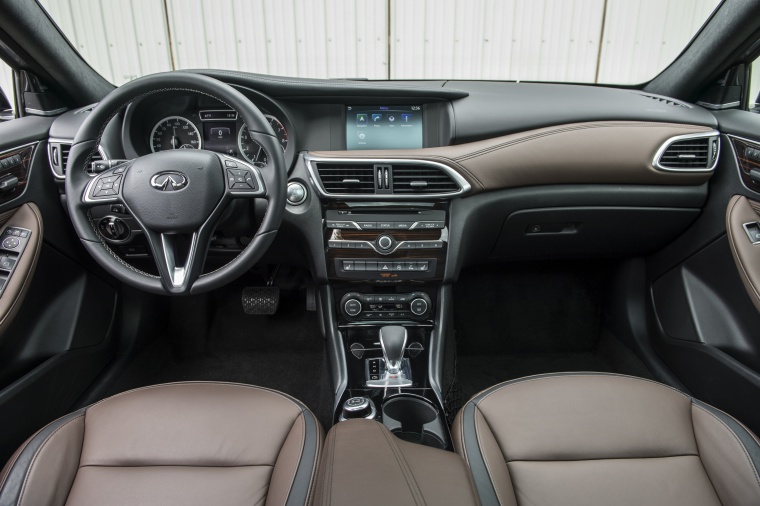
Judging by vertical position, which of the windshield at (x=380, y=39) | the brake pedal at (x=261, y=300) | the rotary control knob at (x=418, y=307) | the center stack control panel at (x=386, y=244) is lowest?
the brake pedal at (x=261, y=300)

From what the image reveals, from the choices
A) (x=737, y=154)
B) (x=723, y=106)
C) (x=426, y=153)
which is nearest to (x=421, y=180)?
(x=426, y=153)

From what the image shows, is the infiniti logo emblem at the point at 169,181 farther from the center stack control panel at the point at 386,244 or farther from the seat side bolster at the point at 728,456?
the seat side bolster at the point at 728,456

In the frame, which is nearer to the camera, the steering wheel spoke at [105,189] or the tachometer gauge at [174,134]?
the steering wheel spoke at [105,189]

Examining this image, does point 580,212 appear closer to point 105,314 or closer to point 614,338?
point 614,338

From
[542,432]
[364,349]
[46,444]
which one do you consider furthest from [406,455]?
[364,349]

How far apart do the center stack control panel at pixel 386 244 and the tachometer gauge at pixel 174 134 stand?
21.9 inches

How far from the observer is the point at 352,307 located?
5.80 feet

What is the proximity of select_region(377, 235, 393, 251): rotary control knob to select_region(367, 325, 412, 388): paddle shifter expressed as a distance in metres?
0.30

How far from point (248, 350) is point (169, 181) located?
1.32 meters

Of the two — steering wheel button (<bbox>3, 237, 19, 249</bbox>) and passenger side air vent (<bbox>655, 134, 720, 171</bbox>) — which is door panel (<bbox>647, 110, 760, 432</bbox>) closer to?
passenger side air vent (<bbox>655, 134, 720, 171</bbox>)

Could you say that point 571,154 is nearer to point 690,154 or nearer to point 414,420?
point 690,154

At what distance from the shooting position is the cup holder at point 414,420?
1.32 meters

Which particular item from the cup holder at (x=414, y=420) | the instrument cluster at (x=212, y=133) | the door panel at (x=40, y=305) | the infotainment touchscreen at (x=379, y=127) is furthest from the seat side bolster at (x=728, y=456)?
the door panel at (x=40, y=305)

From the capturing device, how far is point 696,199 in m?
1.78
